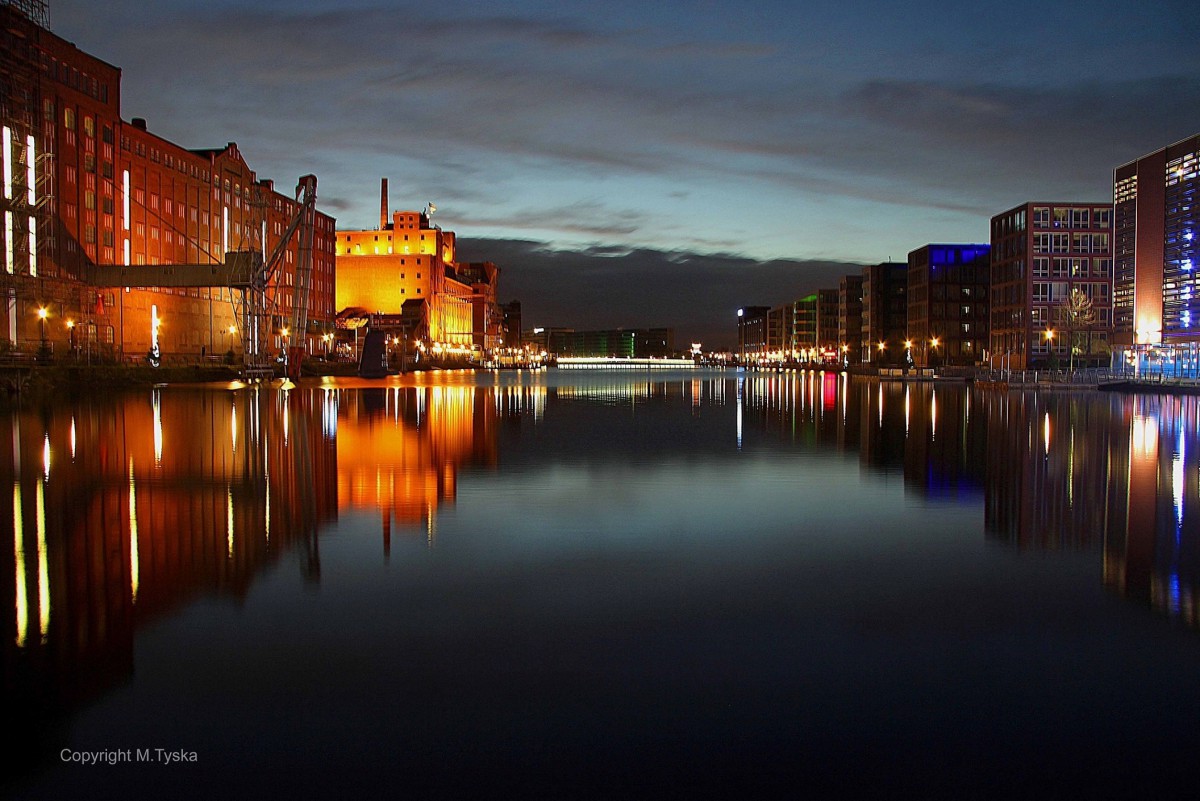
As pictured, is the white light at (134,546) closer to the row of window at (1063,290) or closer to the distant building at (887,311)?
the row of window at (1063,290)

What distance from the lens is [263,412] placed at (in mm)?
32562

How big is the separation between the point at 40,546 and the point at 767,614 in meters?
7.45

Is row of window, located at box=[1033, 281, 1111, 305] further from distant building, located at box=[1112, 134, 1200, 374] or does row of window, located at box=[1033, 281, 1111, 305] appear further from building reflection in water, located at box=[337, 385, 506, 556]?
building reflection in water, located at box=[337, 385, 506, 556]

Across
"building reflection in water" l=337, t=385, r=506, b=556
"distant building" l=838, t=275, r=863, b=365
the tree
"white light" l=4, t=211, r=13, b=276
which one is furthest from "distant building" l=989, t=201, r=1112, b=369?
"distant building" l=838, t=275, r=863, b=365

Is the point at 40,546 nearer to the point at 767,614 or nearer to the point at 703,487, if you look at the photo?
the point at 767,614

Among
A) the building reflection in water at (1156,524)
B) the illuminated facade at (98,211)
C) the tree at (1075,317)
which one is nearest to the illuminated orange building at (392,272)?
the illuminated facade at (98,211)

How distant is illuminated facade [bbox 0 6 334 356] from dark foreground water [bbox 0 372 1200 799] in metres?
50.0

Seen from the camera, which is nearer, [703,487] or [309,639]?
[309,639]

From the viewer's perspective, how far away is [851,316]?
188000mm

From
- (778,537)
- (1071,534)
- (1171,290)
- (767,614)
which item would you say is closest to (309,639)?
(767,614)

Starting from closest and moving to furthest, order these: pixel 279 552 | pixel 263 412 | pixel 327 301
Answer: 1. pixel 279 552
2. pixel 263 412
3. pixel 327 301

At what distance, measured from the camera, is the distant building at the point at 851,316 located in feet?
604

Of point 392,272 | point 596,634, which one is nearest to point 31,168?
point 596,634

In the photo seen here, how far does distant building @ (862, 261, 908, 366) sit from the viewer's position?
160625mm
